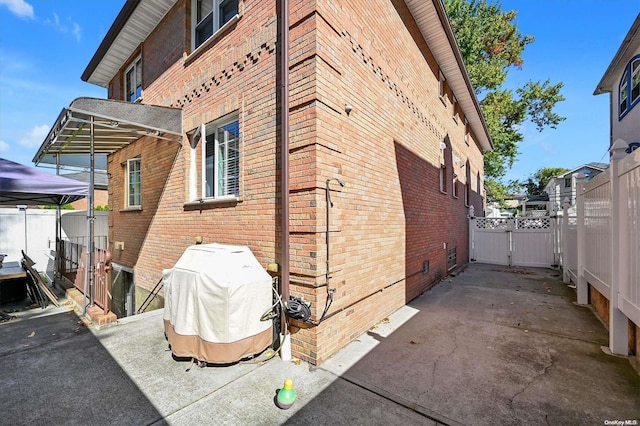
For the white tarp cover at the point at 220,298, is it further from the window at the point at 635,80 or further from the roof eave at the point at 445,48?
the window at the point at 635,80

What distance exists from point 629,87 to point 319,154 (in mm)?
12753

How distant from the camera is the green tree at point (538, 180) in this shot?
48438 millimetres

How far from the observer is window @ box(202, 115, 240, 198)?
16.5ft

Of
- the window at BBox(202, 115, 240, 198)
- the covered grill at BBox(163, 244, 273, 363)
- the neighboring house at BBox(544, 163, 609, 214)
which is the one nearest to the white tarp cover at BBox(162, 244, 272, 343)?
the covered grill at BBox(163, 244, 273, 363)

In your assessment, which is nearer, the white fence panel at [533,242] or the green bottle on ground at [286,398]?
the green bottle on ground at [286,398]

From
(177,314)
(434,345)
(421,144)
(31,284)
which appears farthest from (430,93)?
(31,284)

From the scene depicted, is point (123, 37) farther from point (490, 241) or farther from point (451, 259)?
point (490, 241)

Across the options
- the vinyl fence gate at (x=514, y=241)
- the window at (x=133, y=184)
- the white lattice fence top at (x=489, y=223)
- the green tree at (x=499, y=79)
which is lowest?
the vinyl fence gate at (x=514, y=241)

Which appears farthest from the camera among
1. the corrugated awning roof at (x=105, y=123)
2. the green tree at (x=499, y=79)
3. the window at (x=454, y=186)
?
the green tree at (x=499, y=79)

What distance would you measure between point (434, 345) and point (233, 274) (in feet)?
9.89

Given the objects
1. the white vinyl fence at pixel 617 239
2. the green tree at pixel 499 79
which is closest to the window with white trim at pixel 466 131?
the green tree at pixel 499 79

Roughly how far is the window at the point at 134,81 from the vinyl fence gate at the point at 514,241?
1321 cm

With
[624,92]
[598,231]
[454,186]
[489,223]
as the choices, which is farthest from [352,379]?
[624,92]

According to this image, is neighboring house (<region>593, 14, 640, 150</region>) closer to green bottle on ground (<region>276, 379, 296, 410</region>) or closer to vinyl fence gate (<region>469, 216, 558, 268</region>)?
vinyl fence gate (<region>469, 216, 558, 268</region>)
